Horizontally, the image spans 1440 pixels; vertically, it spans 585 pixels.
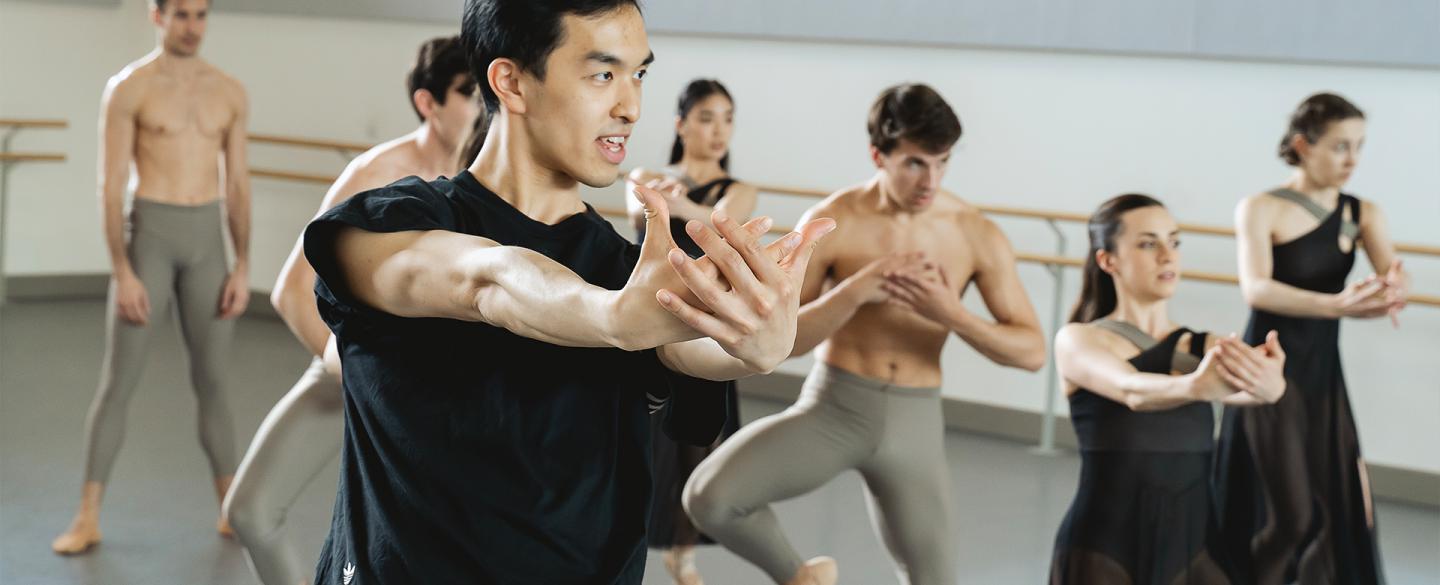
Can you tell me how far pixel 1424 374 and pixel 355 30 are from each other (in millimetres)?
5635

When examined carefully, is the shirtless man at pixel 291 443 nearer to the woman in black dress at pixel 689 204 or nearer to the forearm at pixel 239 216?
the woman in black dress at pixel 689 204

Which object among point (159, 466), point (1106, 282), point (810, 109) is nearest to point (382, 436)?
point (1106, 282)

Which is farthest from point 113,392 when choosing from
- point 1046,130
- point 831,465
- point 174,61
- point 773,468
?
point 1046,130

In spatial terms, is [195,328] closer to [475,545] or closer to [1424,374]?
[475,545]

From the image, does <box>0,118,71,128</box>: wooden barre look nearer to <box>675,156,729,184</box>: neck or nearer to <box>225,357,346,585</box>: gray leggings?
<box>675,156,729,184</box>: neck

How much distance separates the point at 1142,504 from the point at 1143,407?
20cm

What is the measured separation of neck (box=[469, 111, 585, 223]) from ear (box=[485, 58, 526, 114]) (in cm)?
A: 3

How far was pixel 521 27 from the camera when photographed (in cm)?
168

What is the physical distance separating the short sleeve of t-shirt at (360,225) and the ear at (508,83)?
13cm

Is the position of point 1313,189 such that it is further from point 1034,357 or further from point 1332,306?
point 1034,357

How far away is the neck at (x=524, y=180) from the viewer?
5.73 ft

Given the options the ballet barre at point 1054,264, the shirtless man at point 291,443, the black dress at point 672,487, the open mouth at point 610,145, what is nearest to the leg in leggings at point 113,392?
the shirtless man at point 291,443

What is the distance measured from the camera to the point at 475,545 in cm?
167

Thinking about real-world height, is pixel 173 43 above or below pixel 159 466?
above
